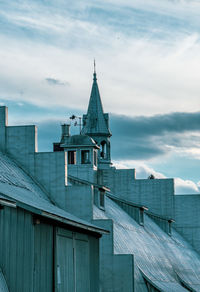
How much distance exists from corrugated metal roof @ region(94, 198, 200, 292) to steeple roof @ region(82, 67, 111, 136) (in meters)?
30.6

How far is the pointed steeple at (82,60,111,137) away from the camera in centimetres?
10319

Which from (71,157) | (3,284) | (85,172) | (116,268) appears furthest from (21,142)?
(71,157)

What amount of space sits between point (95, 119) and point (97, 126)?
107 centimetres

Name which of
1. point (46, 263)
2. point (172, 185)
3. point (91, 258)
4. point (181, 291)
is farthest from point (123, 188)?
point (46, 263)

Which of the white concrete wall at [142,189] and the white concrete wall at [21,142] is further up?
the white concrete wall at [21,142]

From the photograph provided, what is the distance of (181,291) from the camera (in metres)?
55.1

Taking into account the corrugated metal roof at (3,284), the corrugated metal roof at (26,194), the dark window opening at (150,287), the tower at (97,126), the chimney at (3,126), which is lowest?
the dark window opening at (150,287)

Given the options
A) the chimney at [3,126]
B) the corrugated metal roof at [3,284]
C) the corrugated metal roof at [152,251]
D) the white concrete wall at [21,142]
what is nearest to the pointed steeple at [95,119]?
the corrugated metal roof at [152,251]

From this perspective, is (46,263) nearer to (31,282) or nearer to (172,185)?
(31,282)

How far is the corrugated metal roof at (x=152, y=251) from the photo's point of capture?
171 ft

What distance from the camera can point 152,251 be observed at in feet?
195

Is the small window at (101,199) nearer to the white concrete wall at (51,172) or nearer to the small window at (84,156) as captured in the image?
the white concrete wall at (51,172)

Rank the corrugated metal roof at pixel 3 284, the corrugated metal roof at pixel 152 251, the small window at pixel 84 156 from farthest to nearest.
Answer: the small window at pixel 84 156
the corrugated metal roof at pixel 152 251
the corrugated metal roof at pixel 3 284

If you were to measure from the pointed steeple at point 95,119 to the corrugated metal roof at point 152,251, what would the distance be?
30542mm
